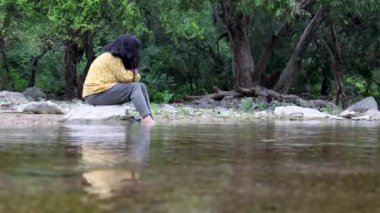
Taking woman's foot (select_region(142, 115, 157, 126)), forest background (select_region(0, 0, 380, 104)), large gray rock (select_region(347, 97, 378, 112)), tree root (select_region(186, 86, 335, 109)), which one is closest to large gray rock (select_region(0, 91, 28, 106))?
forest background (select_region(0, 0, 380, 104))

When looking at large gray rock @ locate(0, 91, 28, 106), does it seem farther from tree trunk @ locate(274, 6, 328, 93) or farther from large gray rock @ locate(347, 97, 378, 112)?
tree trunk @ locate(274, 6, 328, 93)

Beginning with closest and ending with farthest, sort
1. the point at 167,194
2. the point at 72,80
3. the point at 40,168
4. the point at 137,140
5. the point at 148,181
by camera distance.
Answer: the point at 167,194, the point at 148,181, the point at 40,168, the point at 137,140, the point at 72,80

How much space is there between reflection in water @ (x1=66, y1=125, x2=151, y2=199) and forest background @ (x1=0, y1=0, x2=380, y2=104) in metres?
10.6

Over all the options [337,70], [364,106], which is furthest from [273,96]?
[337,70]

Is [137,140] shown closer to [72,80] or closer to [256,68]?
[256,68]

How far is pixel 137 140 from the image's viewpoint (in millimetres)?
4926

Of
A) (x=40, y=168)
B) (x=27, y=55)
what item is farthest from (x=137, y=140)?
(x=27, y=55)

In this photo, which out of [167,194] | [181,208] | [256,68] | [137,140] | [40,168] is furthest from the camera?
[256,68]

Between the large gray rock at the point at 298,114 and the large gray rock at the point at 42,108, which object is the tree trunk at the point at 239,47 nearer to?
the large gray rock at the point at 298,114

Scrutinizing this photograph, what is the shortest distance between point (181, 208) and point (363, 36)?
25214 mm

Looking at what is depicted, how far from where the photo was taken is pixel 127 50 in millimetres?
8508

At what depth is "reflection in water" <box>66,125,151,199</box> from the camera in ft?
8.09

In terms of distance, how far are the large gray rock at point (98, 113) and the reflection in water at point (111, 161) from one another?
3.27 metres

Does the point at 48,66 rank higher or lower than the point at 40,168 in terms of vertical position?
higher
